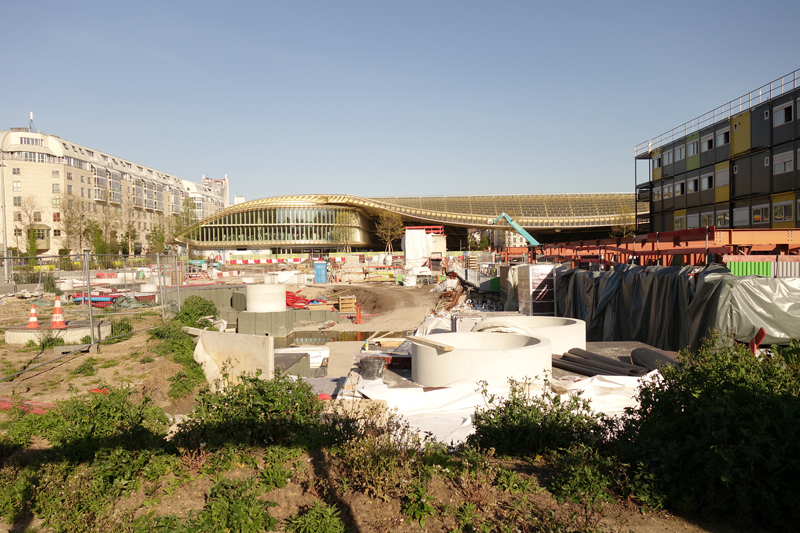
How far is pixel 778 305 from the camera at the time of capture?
10.0 metres

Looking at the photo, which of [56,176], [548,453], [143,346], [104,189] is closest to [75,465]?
[548,453]

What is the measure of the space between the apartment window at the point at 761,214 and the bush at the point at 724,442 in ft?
94.2

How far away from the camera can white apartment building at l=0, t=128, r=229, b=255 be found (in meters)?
66.7

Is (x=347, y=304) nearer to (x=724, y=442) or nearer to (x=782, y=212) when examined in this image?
(x=782, y=212)

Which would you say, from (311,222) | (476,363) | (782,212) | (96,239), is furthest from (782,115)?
(311,222)

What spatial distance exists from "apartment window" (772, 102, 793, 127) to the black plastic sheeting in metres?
17.5

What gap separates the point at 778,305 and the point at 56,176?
8532cm

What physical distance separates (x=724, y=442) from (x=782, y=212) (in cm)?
2898

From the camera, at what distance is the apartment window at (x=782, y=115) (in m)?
25.1

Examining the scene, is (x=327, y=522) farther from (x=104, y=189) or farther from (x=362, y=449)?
(x=104, y=189)

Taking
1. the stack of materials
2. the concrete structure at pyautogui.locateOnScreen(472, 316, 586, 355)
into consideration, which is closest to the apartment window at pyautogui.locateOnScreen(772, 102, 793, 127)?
the concrete structure at pyautogui.locateOnScreen(472, 316, 586, 355)

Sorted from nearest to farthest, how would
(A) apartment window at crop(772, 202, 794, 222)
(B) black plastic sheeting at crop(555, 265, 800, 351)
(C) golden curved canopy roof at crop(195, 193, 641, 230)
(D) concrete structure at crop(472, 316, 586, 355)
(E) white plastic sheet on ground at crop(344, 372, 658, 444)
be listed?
(E) white plastic sheet on ground at crop(344, 372, 658, 444), (B) black plastic sheeting at crop(555, 265, 800, 351), (D) concrete structure at crop(472, 316, 586, 355), (A) apartment window at crop(772, 202, 794, 222), (C) golden curved canopy roof at crop(195, 193, 641, 230)

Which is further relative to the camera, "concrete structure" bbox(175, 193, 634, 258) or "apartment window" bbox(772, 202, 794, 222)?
"concrete structure" bbox(175, 193, 634, 258)

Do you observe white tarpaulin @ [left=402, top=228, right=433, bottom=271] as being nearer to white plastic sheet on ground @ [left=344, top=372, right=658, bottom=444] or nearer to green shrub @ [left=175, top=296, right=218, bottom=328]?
green shrub @ [left=175, top=296, right=218, bottom=328]
